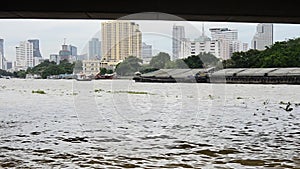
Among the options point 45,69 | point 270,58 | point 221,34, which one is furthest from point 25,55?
point 270,58

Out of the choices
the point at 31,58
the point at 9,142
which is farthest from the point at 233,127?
the point at 31,58

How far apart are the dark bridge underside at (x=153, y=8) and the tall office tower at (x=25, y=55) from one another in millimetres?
21171

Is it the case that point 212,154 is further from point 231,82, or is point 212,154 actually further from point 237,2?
point 231,82

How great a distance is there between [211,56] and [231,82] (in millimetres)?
40523

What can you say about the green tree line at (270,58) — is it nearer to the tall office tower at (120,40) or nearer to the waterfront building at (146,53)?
the waterfront building at (146,53)

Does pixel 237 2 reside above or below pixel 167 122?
above

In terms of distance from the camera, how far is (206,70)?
22.9 meters

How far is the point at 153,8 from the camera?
13.2 m

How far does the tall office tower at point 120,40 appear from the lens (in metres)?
12.1

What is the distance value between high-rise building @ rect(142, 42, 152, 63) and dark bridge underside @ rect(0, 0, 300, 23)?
33.9 inches

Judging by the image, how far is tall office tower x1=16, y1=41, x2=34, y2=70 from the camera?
35.0m

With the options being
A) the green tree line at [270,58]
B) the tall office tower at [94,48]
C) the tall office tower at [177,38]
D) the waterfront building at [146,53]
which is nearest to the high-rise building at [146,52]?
the waterfront building at [146,53]

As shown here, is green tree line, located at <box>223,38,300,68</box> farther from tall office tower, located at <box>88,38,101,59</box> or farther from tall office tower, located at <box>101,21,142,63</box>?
tall office tower, located at <box>88,38,101,59</box>

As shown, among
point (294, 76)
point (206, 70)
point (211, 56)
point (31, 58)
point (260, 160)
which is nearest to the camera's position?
point (260, 160)
